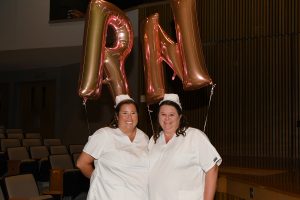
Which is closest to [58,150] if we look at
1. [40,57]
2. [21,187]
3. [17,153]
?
[17,153]

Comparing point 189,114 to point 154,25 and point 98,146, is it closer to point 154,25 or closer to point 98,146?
point 154,25

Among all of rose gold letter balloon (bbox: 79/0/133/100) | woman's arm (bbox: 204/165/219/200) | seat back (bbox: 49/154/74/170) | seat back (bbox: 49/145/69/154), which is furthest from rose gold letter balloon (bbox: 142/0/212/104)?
seat back (bbox: 49/145/69/154)

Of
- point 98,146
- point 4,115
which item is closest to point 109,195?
point 98,146

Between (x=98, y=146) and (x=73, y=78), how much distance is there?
32.3 feet

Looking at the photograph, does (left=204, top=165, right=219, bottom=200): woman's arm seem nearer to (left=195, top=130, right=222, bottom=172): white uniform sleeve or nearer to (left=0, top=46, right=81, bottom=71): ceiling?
(left=195, top=130, right=222, bottom=172): white uniform sleeve

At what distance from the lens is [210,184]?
2402mm

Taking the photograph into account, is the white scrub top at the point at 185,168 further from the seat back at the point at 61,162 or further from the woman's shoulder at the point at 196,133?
the seat back at the point at 61,162

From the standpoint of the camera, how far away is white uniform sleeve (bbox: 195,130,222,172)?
2.40 m

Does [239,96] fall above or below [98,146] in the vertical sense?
above

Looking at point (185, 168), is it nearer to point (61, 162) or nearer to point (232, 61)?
point (61, 162)

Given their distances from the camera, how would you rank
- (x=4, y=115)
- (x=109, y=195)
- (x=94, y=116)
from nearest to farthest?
(x=109, y=195) < (x=94, y=116) < (x=4, y=115)

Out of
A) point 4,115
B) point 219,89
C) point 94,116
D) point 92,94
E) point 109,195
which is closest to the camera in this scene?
point 109,195

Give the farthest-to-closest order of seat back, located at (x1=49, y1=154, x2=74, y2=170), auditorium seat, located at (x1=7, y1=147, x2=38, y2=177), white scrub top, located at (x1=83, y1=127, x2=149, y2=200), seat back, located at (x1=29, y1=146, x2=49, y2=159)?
1. seat back, located at (x1=29, y1=146, x2=49, y2=159)
2. auditorium seat, located at (x1=7, y1=147, x2=38, y2=177)
3. seat back, located at (x1=49, y1=154, x2=74, y2=170)
4. white scrub top, located at (x1=83, y1=127, x2=149, y2=200)

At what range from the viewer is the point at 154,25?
12.2 feet
